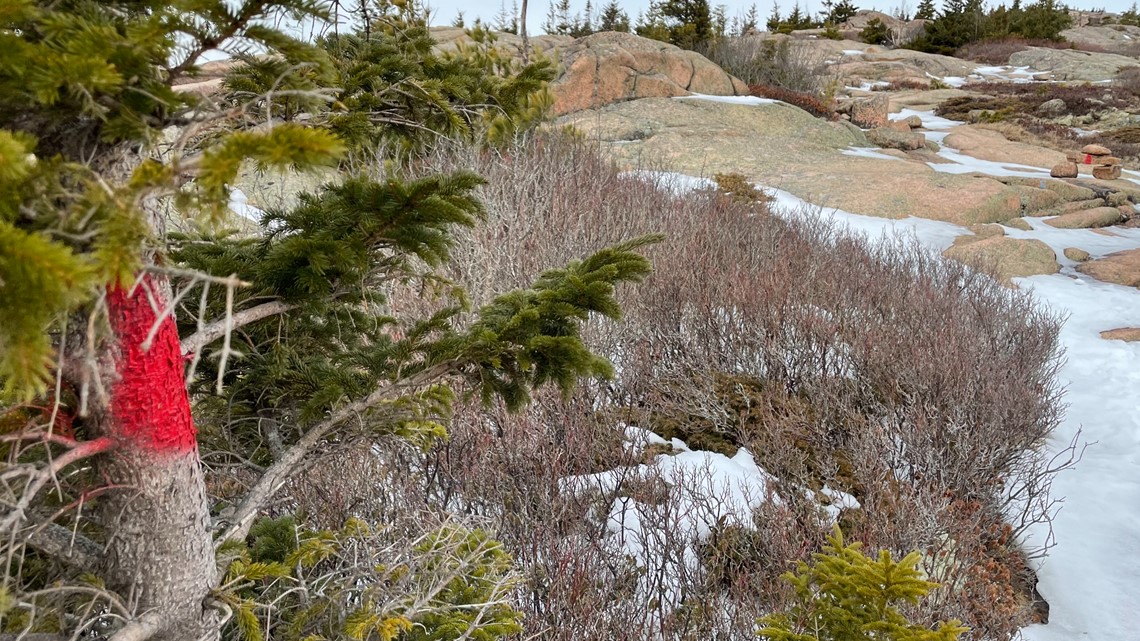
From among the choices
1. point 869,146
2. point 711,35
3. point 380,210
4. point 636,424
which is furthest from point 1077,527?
point 711,35

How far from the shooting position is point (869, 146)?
13016mm

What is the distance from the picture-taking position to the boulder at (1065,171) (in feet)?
38.7

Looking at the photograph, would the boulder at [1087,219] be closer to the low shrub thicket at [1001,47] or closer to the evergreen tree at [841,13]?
the low shrub thicket at [1001,47]

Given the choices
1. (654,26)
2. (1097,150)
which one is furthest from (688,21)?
(1097,150)

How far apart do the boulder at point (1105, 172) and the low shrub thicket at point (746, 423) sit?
8.95 metres

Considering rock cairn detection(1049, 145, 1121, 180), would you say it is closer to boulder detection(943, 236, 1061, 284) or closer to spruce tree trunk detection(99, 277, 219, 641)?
boulder detection(943, 236, 1061, 284)

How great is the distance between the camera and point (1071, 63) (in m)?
26.6

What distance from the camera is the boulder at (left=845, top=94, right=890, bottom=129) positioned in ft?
51.0

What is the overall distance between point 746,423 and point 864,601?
239 centimetres

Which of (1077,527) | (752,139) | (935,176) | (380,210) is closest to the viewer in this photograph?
(380,210)

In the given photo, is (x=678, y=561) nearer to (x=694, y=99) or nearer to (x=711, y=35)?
(x=694, y=99)

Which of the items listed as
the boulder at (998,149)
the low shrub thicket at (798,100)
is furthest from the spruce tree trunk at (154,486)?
the boulder at (998,149)

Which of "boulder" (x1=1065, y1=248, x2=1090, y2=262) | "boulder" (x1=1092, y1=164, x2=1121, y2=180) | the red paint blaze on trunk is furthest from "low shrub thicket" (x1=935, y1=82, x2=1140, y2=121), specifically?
the red paint blaze on trunk

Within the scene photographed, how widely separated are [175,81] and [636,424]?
3352mm
